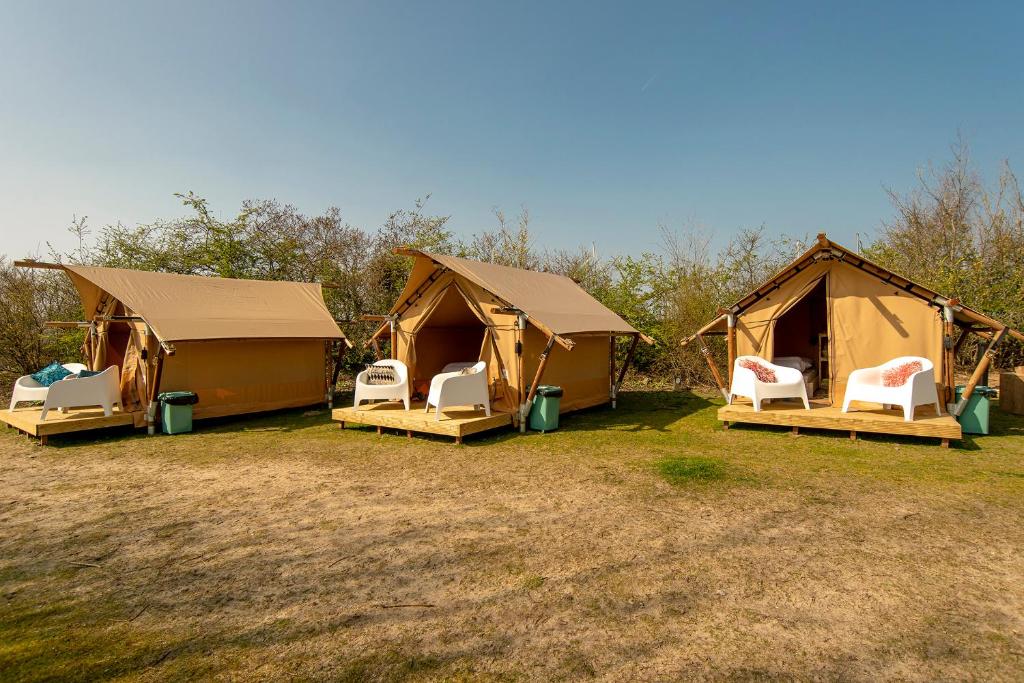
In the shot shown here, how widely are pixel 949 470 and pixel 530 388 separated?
512 centimetres

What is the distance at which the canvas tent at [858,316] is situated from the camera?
8031mm

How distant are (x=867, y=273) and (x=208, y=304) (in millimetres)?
10777

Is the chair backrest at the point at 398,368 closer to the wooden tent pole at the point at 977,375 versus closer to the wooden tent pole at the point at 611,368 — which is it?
the wooden tent pole at the point at 611,368

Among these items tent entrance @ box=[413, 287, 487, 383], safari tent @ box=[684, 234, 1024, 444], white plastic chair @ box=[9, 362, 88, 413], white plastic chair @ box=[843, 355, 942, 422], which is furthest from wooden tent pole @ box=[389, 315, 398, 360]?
white plastic chair @ box=[843, 355, 942, 422]

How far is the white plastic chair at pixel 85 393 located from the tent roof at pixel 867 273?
980 cm

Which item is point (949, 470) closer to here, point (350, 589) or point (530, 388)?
point (530, 388)

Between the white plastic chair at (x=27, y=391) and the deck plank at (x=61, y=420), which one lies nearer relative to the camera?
the deck plank at (x=61, y=420)

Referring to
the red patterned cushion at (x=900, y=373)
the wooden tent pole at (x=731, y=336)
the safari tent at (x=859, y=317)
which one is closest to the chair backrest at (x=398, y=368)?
the safari tent at (x=859, y=317)

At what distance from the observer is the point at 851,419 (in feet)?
24.8

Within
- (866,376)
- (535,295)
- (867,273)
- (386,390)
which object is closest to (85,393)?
(386,390)

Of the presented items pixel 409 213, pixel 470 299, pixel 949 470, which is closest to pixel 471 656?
pixel 949 470

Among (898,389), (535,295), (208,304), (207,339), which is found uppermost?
(535,295)

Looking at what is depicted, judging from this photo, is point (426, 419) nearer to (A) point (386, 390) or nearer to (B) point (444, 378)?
(B) point (444, 378)

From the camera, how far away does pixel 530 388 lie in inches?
337
